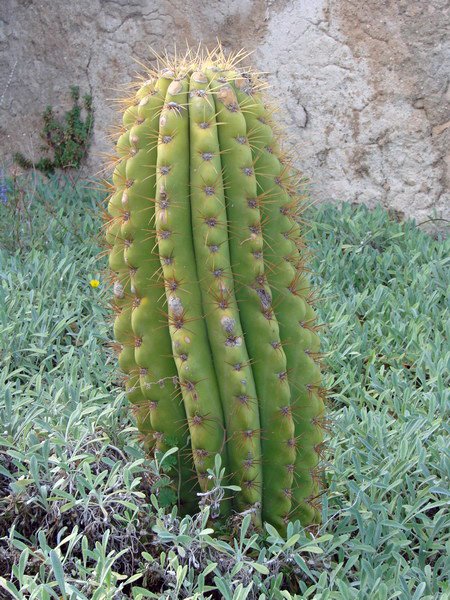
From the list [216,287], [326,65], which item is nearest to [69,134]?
[326,65]

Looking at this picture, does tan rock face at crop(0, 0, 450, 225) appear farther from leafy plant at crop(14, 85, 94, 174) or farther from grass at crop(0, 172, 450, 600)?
grass at crop(0, 172, 450, 600)

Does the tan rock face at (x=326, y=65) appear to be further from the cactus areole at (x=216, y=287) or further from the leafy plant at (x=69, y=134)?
the cactus areole at (x=216, y=287)

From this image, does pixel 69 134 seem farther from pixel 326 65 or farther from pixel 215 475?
pixel 215 475

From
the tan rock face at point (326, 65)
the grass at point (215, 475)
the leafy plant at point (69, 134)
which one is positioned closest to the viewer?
the grass at point (215, 475)

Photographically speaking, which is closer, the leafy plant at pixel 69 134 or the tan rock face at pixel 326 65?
the tan rock face at pixel 326 65

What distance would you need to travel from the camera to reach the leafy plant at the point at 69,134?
217 inches

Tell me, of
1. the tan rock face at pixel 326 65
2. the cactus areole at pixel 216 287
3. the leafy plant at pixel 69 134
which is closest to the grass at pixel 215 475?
the cactus areole at pixel 216 287

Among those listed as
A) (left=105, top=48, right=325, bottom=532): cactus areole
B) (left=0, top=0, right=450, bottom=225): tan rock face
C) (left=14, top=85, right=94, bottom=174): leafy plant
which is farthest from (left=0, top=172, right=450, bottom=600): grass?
(left=14, top=85, right=94, bottom=174): leafy plant

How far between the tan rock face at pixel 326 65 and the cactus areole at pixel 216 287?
2.43m

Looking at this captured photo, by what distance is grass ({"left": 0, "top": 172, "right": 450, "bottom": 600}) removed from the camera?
189 centimetres

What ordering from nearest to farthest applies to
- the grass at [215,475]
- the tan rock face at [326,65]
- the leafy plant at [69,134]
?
1. the grass at [215,475]
2. the tan rock face at [326,65]
3. the leafy plant at [69,134]

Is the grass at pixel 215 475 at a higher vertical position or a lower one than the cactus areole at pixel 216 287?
lower

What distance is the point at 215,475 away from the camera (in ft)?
6.53

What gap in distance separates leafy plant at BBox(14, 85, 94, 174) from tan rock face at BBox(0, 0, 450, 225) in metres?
0.07
